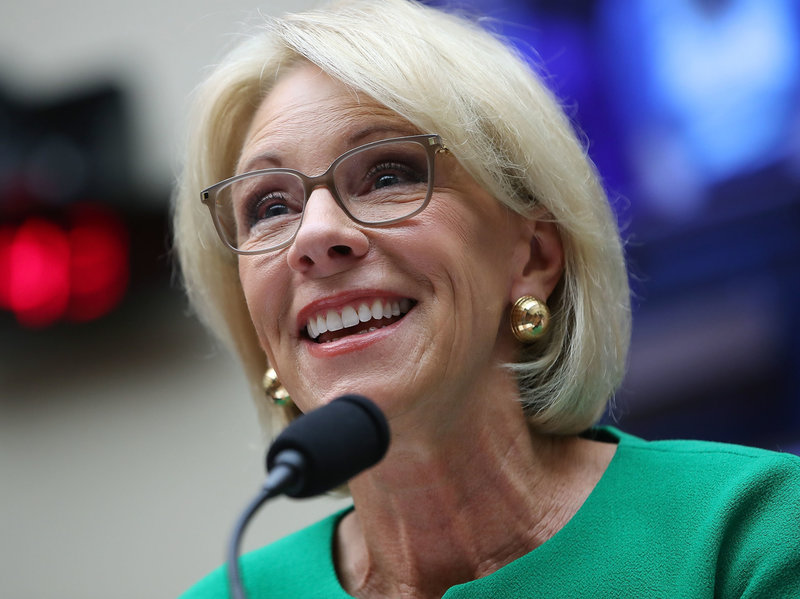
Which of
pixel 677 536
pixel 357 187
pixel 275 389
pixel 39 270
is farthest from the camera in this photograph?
pixel 39 270

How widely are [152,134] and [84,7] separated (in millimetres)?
729

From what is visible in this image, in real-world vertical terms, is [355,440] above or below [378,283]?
below

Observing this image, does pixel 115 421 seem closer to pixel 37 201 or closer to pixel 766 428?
pixel 37 201

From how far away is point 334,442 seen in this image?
946mm

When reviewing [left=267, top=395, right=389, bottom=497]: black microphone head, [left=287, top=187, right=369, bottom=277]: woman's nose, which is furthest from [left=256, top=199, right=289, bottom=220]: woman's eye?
[left=267, top=395, right=389, bottom=497]: black microphone head

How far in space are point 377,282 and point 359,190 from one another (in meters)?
0.17

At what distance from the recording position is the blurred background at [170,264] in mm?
3027

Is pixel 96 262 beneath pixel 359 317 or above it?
above

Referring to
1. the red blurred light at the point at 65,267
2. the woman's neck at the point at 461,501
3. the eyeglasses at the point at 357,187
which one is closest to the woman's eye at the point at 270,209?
the eyeglasses at the point at 357,187

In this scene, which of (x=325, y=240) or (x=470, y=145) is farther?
(x=470, y=145)

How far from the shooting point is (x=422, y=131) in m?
1.48

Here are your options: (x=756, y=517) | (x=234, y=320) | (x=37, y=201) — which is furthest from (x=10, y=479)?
(x=756, y=517)

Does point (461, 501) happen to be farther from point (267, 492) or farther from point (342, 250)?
point (267, 492)

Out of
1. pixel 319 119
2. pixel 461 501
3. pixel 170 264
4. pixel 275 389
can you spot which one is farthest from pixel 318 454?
pixel 170 264
